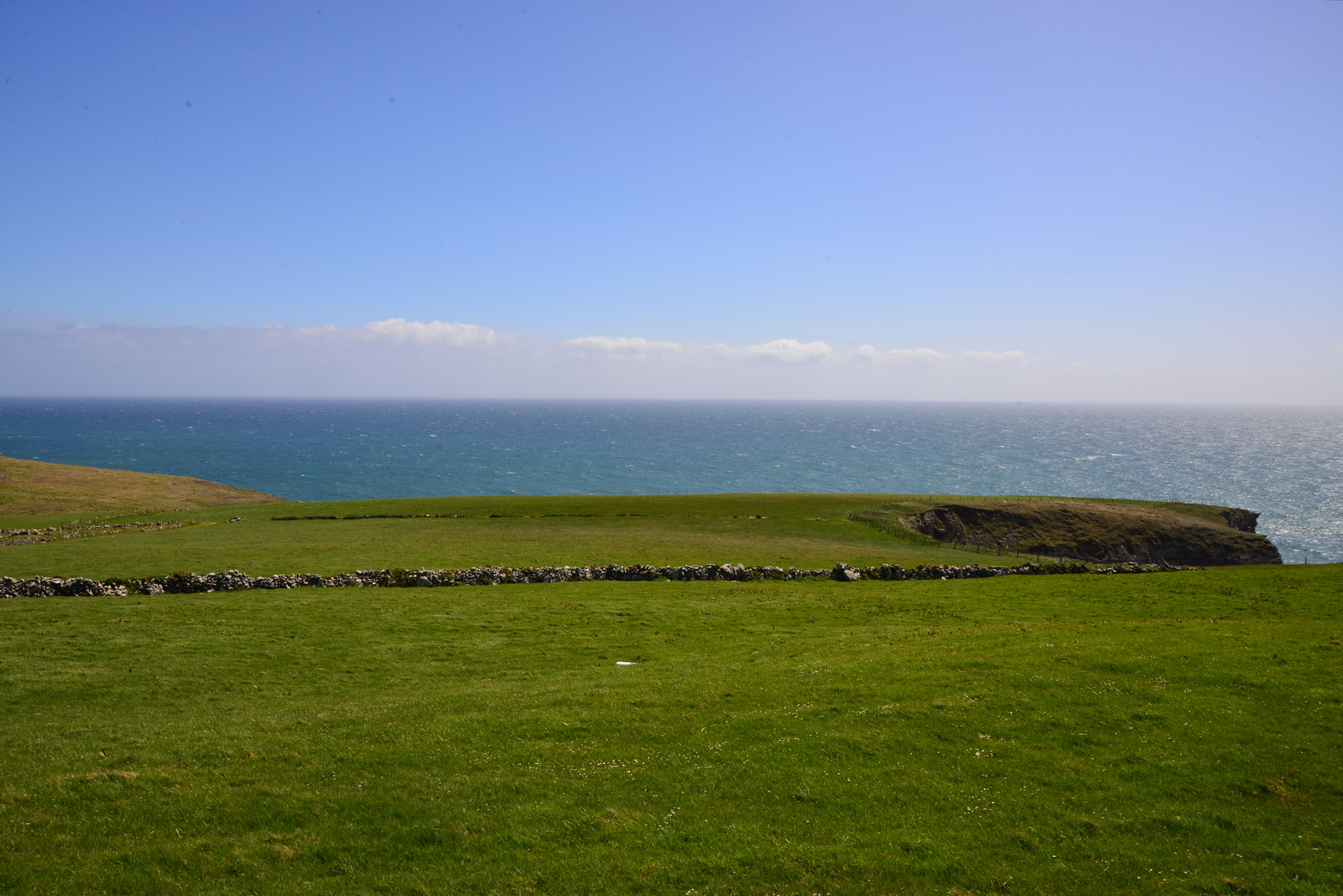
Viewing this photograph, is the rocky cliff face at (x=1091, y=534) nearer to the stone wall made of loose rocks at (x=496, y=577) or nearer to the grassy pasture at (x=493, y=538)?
the grassy pasture at (x=493, y=538)

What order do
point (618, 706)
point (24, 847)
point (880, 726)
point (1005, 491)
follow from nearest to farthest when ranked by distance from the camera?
point (24, 847), point (880, 726), point (618, 706), point (1005, 491)

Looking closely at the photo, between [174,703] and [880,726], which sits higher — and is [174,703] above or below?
below

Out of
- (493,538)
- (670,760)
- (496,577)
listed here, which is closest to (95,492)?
(493,538)

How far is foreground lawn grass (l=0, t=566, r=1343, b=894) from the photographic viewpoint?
11492 mm

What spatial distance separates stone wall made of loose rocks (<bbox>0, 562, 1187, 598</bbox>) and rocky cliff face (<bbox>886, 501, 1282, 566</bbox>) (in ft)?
74.0

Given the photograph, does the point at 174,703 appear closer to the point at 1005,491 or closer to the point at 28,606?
the point at 28,606

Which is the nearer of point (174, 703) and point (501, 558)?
point (174, 703)

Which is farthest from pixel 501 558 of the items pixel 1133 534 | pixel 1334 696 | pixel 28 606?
pixel 1133 534

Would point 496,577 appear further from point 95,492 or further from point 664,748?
point 95,492

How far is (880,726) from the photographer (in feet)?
53.7

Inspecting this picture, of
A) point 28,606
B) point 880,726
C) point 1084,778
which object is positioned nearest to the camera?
point 1084,778

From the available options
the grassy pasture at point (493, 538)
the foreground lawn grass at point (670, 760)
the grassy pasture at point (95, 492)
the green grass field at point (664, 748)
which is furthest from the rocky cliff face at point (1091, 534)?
the grassy pasture at point (95, 492)

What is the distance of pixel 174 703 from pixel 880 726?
814 inches

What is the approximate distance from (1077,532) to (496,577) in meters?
65.1
